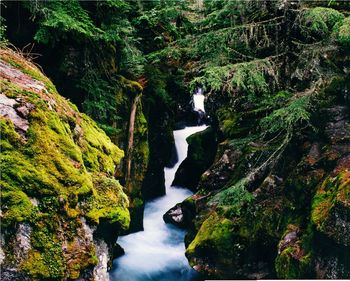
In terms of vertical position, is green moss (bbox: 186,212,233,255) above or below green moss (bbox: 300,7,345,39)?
below

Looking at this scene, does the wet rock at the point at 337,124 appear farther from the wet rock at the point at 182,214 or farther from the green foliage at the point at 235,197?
the wet rock at the point at 182,214

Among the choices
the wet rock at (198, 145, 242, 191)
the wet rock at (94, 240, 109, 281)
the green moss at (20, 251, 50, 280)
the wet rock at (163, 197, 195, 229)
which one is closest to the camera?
the green moss at (20, 251, 50, 280)

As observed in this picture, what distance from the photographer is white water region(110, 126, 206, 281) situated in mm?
10617

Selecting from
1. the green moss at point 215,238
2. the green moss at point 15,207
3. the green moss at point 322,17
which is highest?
the green moss at point 322,17

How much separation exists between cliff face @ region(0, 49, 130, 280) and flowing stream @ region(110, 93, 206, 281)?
5.38m

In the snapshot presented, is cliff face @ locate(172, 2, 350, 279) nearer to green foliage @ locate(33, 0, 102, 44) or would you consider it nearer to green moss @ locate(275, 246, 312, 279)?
green moss @ locate(275, 246, 312, 279)

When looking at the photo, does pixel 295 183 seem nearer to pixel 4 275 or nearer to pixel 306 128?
pixel 306 128

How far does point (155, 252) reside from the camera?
11.9 m

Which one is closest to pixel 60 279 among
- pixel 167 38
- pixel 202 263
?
pixel 202 263

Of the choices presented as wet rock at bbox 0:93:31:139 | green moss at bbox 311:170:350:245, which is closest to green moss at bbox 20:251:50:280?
wet rock at bbox 0:93:31:139

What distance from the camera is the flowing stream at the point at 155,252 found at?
34.8 feet

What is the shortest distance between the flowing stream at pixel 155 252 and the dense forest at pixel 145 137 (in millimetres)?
301

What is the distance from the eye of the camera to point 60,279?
4.15 metres

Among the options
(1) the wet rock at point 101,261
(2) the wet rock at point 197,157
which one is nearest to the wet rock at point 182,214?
(2) the wet rock at point 197,157
